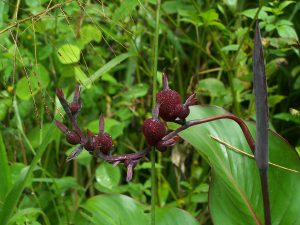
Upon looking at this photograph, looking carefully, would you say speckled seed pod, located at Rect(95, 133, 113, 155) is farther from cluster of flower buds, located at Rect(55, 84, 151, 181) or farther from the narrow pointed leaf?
the narrow pointed leaf

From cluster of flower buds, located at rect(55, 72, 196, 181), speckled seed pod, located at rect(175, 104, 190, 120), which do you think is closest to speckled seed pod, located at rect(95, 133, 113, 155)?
cluster of flower buds, located at rect(55, 72, 196, 181)

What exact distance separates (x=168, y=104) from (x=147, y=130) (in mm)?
47

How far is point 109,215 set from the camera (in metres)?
1.04

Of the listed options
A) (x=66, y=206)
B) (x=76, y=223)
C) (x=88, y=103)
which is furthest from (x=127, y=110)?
(x=76, y=223)

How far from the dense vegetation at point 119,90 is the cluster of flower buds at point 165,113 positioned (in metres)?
0.39

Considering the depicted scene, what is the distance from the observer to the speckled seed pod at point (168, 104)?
0.73 m

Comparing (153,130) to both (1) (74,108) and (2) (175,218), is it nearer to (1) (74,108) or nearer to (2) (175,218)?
(1) (74,108)

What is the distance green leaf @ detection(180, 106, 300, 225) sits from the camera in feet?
3.38

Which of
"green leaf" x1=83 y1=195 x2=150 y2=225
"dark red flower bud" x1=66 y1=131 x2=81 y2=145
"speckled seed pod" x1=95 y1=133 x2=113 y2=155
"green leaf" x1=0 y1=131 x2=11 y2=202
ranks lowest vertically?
"green leaf" x1=83 y1=195 x2=150 y2=225

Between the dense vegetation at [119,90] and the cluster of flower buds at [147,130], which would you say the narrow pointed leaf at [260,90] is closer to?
the cluster of flower buds at [147,130]

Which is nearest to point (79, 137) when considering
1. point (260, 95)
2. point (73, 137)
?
point (73, 137)

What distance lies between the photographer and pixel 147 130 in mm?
750

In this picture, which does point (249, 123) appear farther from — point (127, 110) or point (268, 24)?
point (127, 110)

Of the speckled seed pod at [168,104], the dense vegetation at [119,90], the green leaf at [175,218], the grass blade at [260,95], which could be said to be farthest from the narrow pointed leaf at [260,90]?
the dense vegetation at [119,90]
